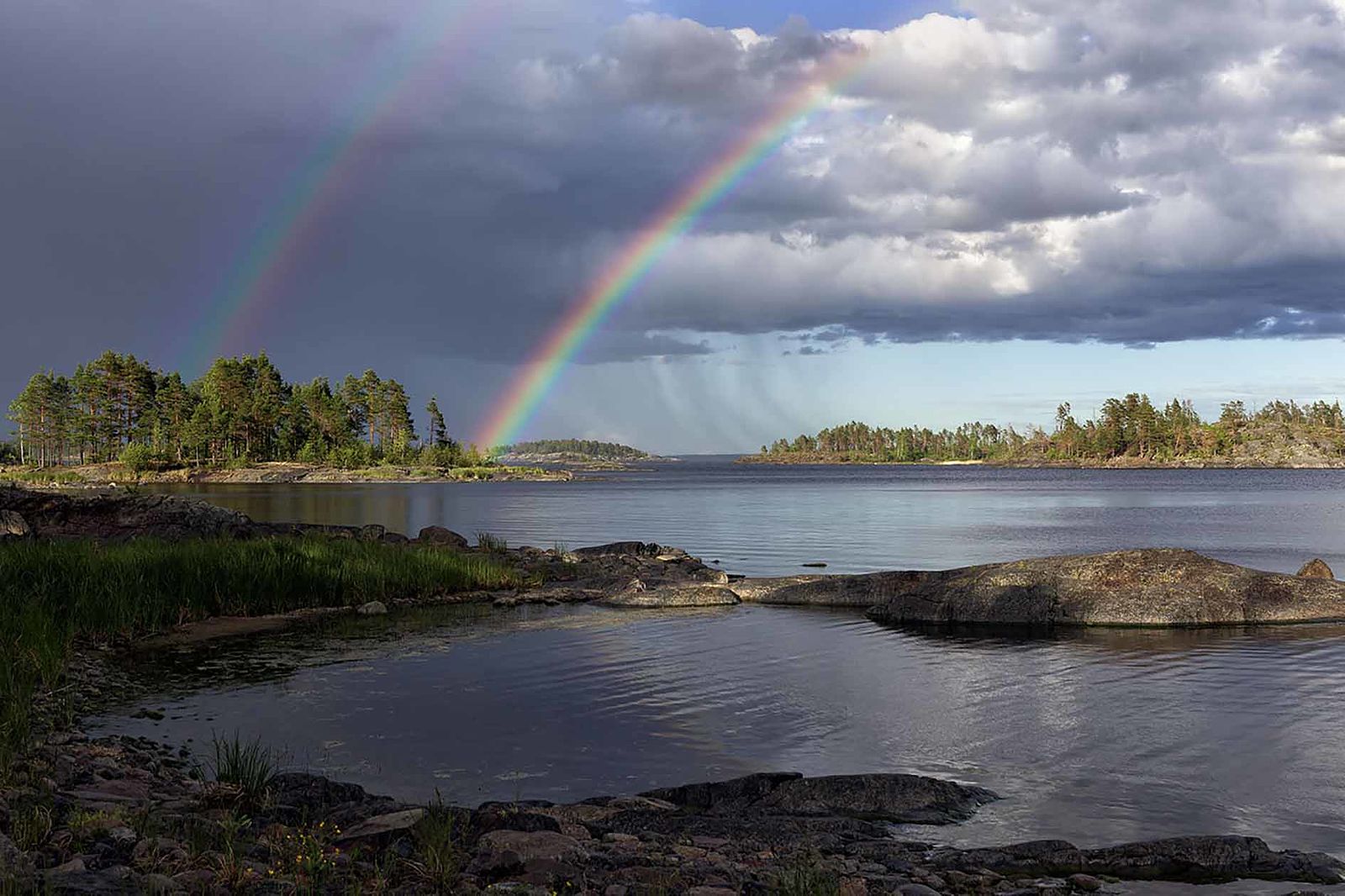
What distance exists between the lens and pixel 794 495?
11606 cm

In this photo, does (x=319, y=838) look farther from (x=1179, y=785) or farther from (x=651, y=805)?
(x=1179, y=785)

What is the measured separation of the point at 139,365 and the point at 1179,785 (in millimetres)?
177180

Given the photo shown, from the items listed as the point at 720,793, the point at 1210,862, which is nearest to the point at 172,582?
the point at 720,793

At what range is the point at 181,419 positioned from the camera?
161 meters

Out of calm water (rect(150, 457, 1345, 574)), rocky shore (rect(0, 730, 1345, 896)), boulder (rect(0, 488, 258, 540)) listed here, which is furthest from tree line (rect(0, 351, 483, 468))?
rocky shore (rect(0, 730, 1345, 896))

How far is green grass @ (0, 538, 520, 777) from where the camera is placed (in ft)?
48.8

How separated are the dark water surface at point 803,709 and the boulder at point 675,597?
2.65 ft

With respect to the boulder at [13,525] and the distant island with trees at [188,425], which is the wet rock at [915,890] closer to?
the boulder at [13,525]

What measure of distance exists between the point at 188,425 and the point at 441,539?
445 feet

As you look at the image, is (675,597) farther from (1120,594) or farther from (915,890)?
(915,890)

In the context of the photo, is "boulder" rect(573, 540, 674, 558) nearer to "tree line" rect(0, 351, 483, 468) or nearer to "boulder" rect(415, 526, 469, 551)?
"boulder" rect(415, 526, 469, 551)

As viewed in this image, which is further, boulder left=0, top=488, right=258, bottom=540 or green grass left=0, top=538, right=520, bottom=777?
boulder left=0, top=488, right=258, bottom=540

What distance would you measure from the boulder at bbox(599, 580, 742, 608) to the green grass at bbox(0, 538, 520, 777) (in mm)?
4127

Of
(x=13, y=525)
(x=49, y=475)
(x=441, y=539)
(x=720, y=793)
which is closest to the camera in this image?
(x=720, y=793)
